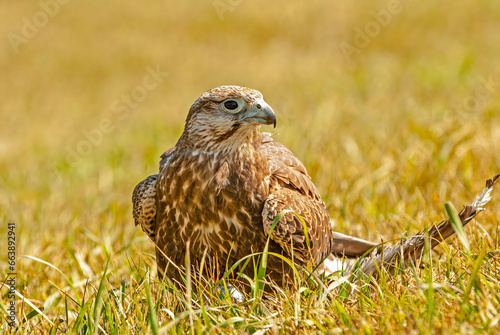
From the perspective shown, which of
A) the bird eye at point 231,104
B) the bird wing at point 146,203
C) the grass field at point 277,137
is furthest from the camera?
the bird wing at point 146,203

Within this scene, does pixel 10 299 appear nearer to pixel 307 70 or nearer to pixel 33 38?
pixel 307 70

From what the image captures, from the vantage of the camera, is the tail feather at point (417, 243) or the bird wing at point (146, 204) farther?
the bird wing at point (146, 204)

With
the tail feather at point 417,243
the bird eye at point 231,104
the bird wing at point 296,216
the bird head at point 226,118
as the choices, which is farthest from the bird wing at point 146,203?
the tail feather at point 417,243

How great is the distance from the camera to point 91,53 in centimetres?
1487

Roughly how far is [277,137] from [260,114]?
3.77 metres

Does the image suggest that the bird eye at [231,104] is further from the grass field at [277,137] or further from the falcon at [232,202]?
the grass field at [277,137]

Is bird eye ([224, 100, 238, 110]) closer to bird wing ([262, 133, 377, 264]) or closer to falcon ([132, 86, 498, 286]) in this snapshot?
falcon ([132, 86, 498, 286])

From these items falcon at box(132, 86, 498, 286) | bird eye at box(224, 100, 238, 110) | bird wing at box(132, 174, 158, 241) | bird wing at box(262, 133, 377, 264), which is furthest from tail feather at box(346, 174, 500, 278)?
bird wing at box(132, 174, 158, 241)

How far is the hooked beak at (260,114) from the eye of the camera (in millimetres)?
2898

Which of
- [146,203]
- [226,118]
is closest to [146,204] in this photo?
[146,203]

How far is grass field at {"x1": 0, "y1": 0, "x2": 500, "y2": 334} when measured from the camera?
238cm

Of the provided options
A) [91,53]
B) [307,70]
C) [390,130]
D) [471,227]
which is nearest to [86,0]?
[91,53]

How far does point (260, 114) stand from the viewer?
2.92 m

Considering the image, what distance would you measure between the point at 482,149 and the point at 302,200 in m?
2.41
